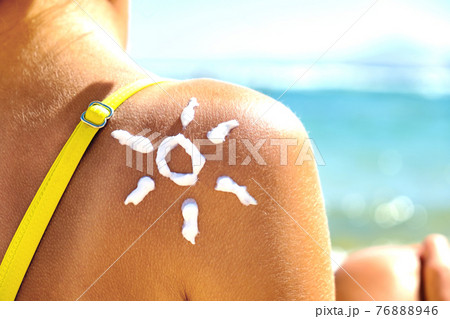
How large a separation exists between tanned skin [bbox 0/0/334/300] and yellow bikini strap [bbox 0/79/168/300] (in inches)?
0.4

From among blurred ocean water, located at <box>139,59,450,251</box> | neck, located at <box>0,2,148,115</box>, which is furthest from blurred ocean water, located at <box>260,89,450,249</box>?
neck, located at <box>0,2,148,115</box>

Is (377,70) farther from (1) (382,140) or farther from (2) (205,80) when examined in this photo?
(2) (205,80)

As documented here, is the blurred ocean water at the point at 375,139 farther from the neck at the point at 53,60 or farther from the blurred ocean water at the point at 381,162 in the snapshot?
the neck at the point at 53,60

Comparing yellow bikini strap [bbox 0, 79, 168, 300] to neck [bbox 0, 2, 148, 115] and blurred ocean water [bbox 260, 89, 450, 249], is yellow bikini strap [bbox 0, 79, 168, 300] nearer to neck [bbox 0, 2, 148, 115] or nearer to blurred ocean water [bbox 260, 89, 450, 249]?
neck [bbox 0, 2, 148, 115]

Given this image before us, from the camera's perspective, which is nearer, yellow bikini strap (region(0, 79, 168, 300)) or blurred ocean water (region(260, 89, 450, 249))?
yellow bikini strap (region(0, 79, 168, 300))

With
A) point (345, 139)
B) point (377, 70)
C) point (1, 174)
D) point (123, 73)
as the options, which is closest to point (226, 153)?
point (123, 73)

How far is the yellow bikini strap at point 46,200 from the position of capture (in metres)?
0.65

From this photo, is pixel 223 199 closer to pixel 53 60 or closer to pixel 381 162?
pixel 53 60

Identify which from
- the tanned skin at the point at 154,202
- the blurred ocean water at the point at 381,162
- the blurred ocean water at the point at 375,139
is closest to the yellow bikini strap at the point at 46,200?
the tanned skin at the point at 154,202

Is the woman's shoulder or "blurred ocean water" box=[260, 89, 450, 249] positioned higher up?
"blurred ocean water" box=[260, 89, 450, 249]

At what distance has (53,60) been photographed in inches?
27.5

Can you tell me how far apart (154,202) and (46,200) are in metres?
0.14

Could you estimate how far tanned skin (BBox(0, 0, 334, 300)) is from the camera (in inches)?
24.1
